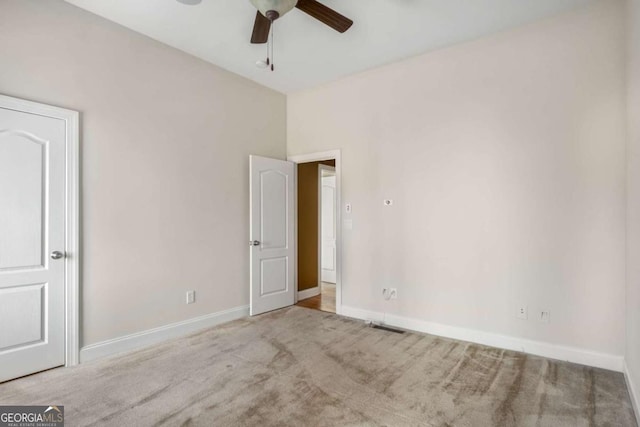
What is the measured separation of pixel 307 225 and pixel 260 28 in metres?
3.31

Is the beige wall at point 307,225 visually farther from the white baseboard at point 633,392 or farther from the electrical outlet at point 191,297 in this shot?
the white baseboard at point 633,392

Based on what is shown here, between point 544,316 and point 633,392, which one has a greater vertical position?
point 544,316

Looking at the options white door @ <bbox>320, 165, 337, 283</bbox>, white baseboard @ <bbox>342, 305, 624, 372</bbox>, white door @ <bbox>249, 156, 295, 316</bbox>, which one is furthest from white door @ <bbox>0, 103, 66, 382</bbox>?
white door @ <bbox>320, 165, 337, 283</bbox>

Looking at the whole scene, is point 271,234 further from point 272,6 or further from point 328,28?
point 272,6

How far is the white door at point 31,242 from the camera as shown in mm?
2562

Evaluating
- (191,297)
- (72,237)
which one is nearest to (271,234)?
(191,297)

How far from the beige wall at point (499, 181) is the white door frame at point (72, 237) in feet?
9.39

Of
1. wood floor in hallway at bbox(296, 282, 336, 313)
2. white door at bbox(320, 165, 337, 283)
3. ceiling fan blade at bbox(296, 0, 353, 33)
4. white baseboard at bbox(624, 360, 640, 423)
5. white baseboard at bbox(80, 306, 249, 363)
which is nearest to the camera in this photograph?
white baseboard at bbox(624, 360, 640, 423)

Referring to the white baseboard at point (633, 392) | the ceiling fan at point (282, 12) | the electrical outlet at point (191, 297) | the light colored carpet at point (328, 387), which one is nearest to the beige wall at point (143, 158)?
the electrical outlet at point (191, 297)

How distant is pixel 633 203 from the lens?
236 cm

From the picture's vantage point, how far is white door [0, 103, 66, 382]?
2562mm

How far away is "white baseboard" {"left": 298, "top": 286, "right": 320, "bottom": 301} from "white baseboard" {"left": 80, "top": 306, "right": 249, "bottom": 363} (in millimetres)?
1098

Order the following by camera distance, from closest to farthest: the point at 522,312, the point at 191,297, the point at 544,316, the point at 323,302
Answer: the point at 544,316
the point at 522,312
the point at 191,297
the point at 323,302

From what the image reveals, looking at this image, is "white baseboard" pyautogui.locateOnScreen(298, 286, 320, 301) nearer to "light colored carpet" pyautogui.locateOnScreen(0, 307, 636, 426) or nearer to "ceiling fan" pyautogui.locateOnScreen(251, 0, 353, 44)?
"light colored carpet" pyautogui.locateOnScreen(0, 307, 636, 426)
